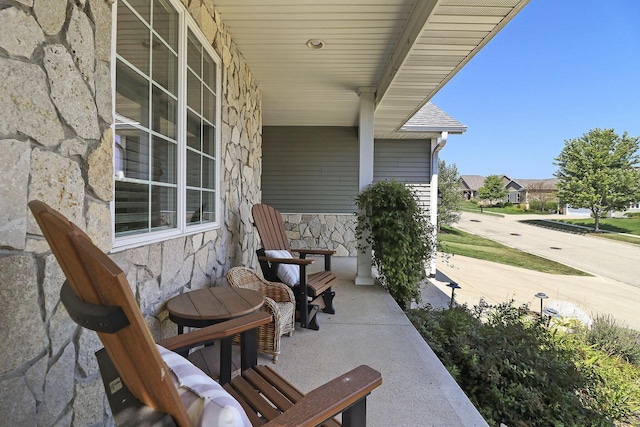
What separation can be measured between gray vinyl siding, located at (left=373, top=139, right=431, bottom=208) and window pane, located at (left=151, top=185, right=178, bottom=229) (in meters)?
5.50

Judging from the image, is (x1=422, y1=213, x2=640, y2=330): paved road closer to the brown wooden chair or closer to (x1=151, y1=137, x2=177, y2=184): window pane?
(x1=151, y1=137, x2=177, y2=184): window pane

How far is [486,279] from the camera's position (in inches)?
379

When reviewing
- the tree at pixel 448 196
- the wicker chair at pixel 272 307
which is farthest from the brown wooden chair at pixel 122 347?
the tree at pixel 448 196

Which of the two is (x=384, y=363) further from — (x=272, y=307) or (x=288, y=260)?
(x=288, y=260)

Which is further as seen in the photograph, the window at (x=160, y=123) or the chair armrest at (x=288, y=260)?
the chair armrest at (x=288, y=260)

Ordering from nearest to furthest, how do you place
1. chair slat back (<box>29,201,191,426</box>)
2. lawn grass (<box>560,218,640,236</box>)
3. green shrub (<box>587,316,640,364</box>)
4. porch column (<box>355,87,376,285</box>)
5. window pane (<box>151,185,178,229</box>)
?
chair slat back (<box>29,201,191,426</box>), window pane (<box>151,185,178,229</box>), green shrub (<box>587,316,640,364</box>), porch column (<box>355,87,376,285</box>), lawn grass (<box>560,218,640,236</box>)

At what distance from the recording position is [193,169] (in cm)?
259

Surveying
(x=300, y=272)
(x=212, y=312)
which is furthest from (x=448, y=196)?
(x=212, y=312)

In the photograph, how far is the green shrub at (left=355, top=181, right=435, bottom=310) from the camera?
3.78 m

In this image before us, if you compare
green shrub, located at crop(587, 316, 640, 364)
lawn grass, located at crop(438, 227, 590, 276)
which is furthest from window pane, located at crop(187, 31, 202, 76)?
lawn grass, located at crop(438, 227, 590, 276)

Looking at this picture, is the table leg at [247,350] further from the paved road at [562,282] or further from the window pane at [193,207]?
the paved road at [562,282]

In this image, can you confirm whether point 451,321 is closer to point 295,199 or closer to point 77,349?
point 77,349

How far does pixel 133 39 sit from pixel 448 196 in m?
11.8

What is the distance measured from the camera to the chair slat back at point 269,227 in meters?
3.39
